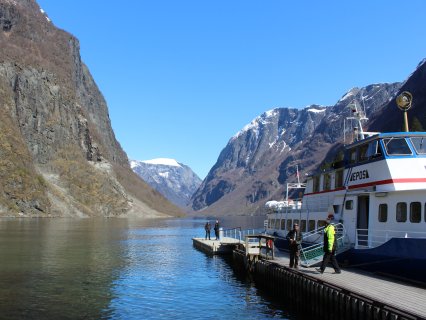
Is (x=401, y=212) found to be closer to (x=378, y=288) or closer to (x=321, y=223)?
(x=378, y=288)

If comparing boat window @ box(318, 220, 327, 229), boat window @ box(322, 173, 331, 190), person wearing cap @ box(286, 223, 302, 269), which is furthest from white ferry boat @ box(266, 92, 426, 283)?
boat window @ box(322, 173, 331, 190)

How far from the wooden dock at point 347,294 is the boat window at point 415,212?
3.63m

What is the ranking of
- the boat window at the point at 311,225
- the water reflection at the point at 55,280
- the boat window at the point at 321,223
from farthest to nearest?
the boat window at the point at 311,225
the boat window at the point at 321,223
the water reflection at the point at 55,280

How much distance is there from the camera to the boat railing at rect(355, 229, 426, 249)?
26344 mm

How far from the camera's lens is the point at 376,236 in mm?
28688

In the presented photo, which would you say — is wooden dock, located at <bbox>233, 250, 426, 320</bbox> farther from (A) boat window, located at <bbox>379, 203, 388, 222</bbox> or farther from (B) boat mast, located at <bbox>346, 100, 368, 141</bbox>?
(B) boat mast, located at <bbox>346, 100, 368, 141</bbox>

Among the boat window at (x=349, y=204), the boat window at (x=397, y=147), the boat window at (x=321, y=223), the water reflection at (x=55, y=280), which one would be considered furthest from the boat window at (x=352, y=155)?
the water reflection at (x=55, y=280)

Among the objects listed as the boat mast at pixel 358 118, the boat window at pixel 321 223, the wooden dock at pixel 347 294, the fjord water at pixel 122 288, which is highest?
the boat mast at pixel 358 118

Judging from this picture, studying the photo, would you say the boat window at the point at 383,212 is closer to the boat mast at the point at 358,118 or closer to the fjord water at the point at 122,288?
the boat mast at the point at 358,118

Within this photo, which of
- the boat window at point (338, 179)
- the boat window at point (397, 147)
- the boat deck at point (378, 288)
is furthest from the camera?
the boat window at point (338, 179)

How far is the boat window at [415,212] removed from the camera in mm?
26234

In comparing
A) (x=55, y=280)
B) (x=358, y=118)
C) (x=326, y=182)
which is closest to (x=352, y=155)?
(x=358, y=118)

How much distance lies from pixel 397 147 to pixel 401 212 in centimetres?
409

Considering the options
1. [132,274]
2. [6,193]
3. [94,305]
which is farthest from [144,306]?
[6,193]
